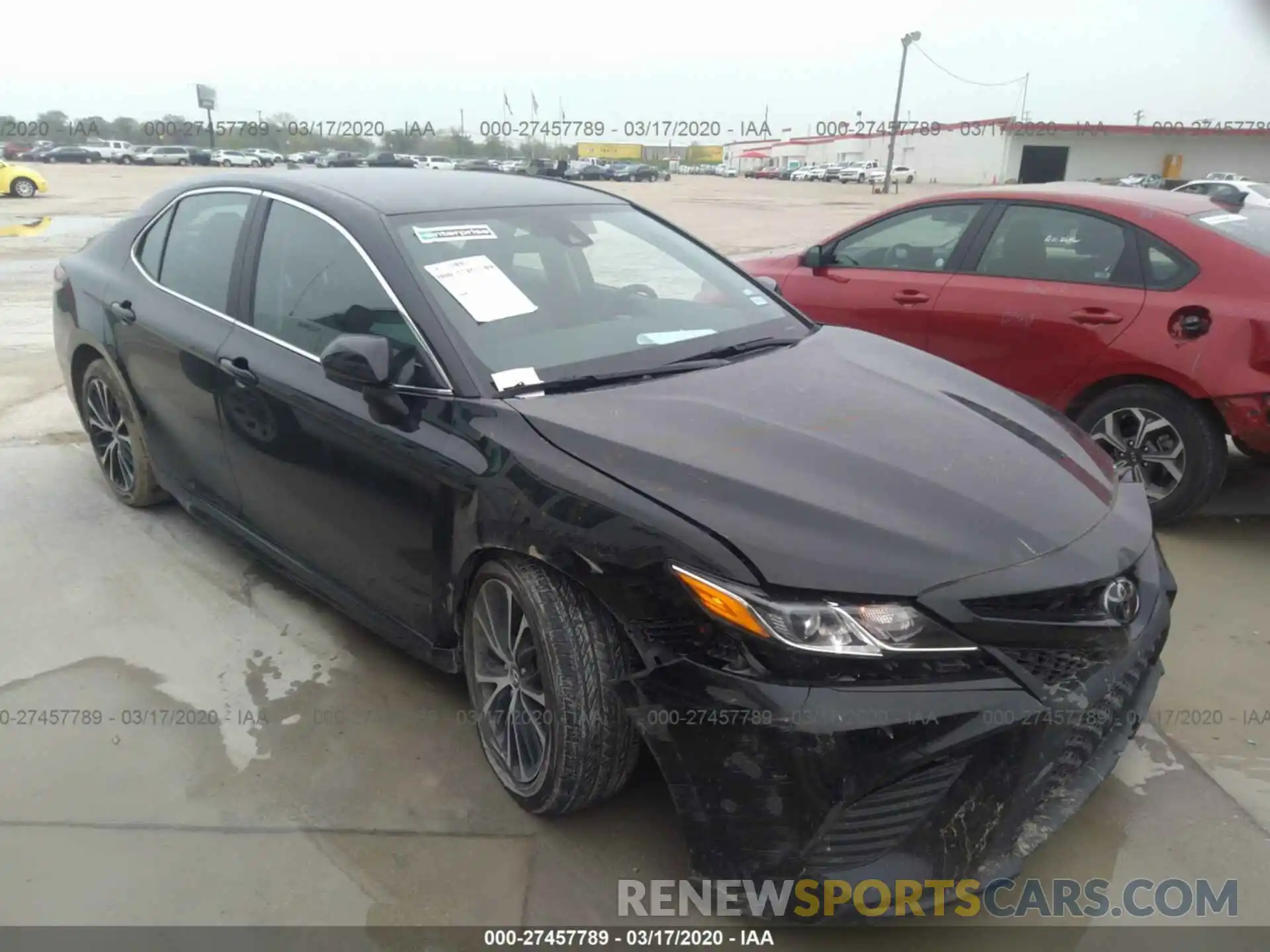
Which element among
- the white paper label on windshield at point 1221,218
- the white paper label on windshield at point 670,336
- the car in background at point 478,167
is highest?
the car in background at point 478,167

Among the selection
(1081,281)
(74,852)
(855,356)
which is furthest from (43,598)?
(1081,281)

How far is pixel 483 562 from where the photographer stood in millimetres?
2484

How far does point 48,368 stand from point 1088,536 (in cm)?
731

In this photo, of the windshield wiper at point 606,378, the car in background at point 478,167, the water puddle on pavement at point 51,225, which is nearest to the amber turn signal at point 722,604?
the windshield wiper at point 606,378

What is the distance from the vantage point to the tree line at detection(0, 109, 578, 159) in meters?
41.1

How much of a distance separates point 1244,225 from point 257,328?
4.37 metres

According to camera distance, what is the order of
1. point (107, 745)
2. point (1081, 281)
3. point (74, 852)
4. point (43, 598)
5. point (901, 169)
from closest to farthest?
point (74, 852), point (107, 745), point (43, 598), point (1081, 281), point (901, 169)

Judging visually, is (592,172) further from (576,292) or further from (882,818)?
(882,818)

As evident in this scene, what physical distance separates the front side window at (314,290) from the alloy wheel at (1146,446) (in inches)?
129

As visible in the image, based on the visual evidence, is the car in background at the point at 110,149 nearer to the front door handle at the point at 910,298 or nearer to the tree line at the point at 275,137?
the tree line at the point at 275,137

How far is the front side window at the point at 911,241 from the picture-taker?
200 inches

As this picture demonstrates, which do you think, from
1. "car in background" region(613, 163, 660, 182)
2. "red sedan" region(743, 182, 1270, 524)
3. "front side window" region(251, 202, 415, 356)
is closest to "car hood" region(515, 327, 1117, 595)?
"front side window" region(251, 202, 415, 356)

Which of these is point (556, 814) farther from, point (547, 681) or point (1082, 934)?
point (1082, 934)

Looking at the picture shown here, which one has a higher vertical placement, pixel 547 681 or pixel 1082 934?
pixel 547 681
